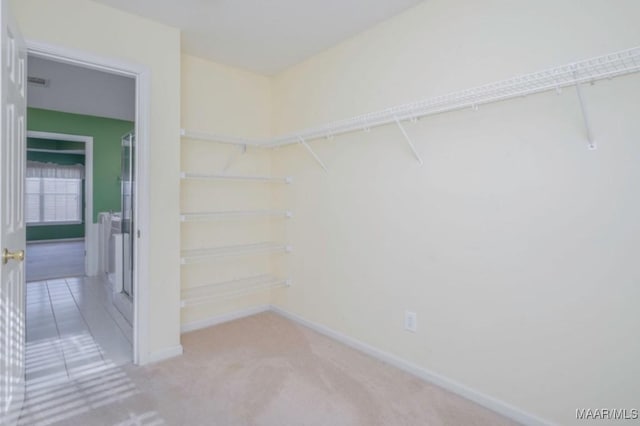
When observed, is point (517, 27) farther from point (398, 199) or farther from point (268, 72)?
point (268, 72)

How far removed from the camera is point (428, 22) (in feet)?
7.12

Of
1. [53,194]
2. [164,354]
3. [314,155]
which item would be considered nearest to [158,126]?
[314,155]

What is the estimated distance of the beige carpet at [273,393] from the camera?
72.0 inches

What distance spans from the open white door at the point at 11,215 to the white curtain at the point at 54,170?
790 centimetres

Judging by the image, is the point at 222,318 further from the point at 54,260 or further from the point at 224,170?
the point at 54,260


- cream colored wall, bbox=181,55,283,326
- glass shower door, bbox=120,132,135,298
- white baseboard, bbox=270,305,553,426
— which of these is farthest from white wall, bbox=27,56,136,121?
white baseboard, bbox=270,305,553,426

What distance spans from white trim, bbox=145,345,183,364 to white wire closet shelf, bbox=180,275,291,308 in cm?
33

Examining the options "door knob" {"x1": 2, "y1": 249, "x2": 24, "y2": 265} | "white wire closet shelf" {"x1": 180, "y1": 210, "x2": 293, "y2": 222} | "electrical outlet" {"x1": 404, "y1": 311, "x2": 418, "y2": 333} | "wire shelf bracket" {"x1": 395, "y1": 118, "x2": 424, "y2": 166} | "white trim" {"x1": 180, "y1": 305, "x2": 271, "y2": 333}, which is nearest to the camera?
"door knob" {"x1": 2, "y1": 249, "x2": 24, "y2": 265}

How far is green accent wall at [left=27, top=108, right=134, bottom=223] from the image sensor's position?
539 centimetres

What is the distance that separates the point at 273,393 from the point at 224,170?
200 cm

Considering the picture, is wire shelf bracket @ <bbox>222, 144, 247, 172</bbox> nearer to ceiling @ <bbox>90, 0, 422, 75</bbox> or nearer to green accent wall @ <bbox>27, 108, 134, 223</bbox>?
ceiling @ <bbox>90, 0, 422, 75</bbox>

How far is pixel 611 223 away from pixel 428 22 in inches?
60.2

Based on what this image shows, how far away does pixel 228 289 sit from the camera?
309cm

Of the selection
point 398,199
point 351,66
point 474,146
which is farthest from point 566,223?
point 351,66
